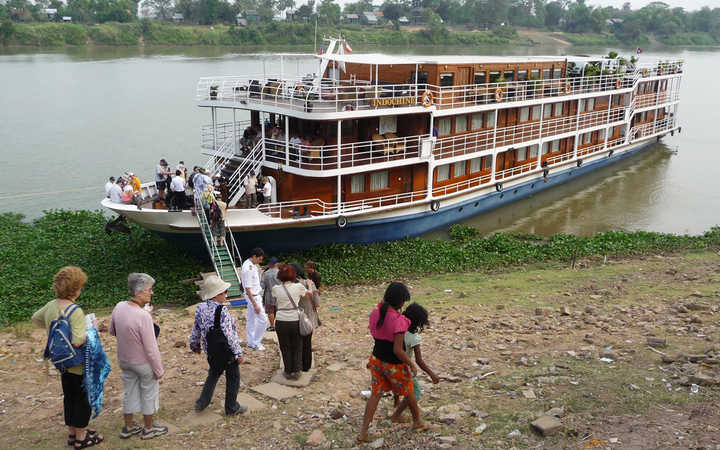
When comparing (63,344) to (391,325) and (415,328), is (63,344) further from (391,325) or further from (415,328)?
(415,328)

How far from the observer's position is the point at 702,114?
51.9 meters

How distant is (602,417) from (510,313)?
5463 millimetres

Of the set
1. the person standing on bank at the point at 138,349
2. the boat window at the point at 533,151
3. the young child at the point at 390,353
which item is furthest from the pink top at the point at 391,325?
the boat window at the point at 533,151

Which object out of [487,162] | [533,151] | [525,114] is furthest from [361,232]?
[533,151]

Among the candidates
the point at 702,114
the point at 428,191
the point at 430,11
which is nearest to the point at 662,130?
the point at 702,114

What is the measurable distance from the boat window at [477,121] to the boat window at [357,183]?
5522mm

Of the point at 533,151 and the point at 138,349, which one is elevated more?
the point at 138,349

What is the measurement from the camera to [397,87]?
800 inches

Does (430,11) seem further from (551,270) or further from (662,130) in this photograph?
(551,270)

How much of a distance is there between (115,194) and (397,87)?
9322 millimetres

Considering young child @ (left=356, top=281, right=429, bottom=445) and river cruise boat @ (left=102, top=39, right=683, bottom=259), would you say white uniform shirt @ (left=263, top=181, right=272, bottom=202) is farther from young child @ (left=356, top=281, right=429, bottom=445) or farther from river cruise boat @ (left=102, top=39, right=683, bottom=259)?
young child @ (left=356, top=281, right=429, bottom=445)

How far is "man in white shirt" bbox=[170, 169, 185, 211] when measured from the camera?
1636 cm

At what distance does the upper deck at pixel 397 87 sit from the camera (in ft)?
57.3

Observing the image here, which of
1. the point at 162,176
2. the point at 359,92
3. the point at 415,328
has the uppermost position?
the point at 359,92
